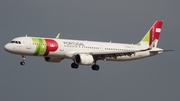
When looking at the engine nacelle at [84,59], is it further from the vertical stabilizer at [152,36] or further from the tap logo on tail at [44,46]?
the vertical stabilizer at [152,36]

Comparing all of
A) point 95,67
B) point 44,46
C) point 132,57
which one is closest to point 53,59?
point 95,67

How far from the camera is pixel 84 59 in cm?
8138

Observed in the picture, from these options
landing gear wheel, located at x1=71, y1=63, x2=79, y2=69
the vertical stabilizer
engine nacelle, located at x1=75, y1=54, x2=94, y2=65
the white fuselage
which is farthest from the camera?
the vertical stabilizer

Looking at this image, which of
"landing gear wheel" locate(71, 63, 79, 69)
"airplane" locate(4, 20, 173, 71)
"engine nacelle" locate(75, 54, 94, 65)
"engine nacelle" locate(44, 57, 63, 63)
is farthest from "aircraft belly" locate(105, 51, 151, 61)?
"engine nacelle" locate(44, 57, 63, 63)

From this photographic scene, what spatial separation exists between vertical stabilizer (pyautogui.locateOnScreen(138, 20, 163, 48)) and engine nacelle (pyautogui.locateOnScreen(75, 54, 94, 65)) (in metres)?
15.5

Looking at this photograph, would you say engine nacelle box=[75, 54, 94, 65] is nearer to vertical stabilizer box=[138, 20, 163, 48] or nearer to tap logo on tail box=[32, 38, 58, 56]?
tap logo on tail box=[32, 38, 58, 56]

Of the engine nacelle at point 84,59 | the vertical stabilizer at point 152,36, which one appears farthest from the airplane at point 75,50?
the vertical stabilizer at point 152,36

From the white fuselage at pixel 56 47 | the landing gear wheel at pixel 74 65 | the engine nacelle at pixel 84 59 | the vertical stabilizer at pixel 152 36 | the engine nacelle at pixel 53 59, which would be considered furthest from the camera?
the vertical stabilizer at pixel 152 36

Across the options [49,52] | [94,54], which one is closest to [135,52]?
[94,54]

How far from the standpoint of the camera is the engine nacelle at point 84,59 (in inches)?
3201

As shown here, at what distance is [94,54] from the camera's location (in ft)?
274

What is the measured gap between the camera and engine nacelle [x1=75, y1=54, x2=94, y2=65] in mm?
81312

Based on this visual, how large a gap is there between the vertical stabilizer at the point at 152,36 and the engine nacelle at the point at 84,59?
15.5 meters

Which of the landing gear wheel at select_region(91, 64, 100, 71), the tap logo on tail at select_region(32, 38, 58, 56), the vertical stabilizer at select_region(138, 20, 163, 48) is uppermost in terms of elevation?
the vertical stabilizer at select_region(138, 20, 163, 48)
